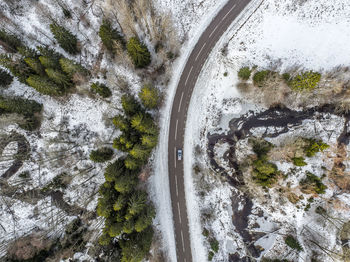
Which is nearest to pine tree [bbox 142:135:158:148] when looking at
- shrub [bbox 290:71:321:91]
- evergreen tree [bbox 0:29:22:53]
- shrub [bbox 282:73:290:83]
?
shrub [bbox 290:71:321:91]

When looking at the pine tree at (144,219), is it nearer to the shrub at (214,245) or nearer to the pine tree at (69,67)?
the shrub at (214,245)

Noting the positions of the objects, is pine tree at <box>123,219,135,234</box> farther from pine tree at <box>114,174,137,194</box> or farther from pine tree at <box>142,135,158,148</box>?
pine tree at <box>142,135,158,148</box>

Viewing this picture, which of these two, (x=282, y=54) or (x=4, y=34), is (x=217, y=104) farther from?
(x=4, y=34)

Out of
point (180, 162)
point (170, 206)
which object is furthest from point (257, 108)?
point (170, 206)

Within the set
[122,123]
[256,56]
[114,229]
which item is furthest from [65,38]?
[256,56]

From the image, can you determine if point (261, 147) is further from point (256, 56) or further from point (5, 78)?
point (5, 78)
